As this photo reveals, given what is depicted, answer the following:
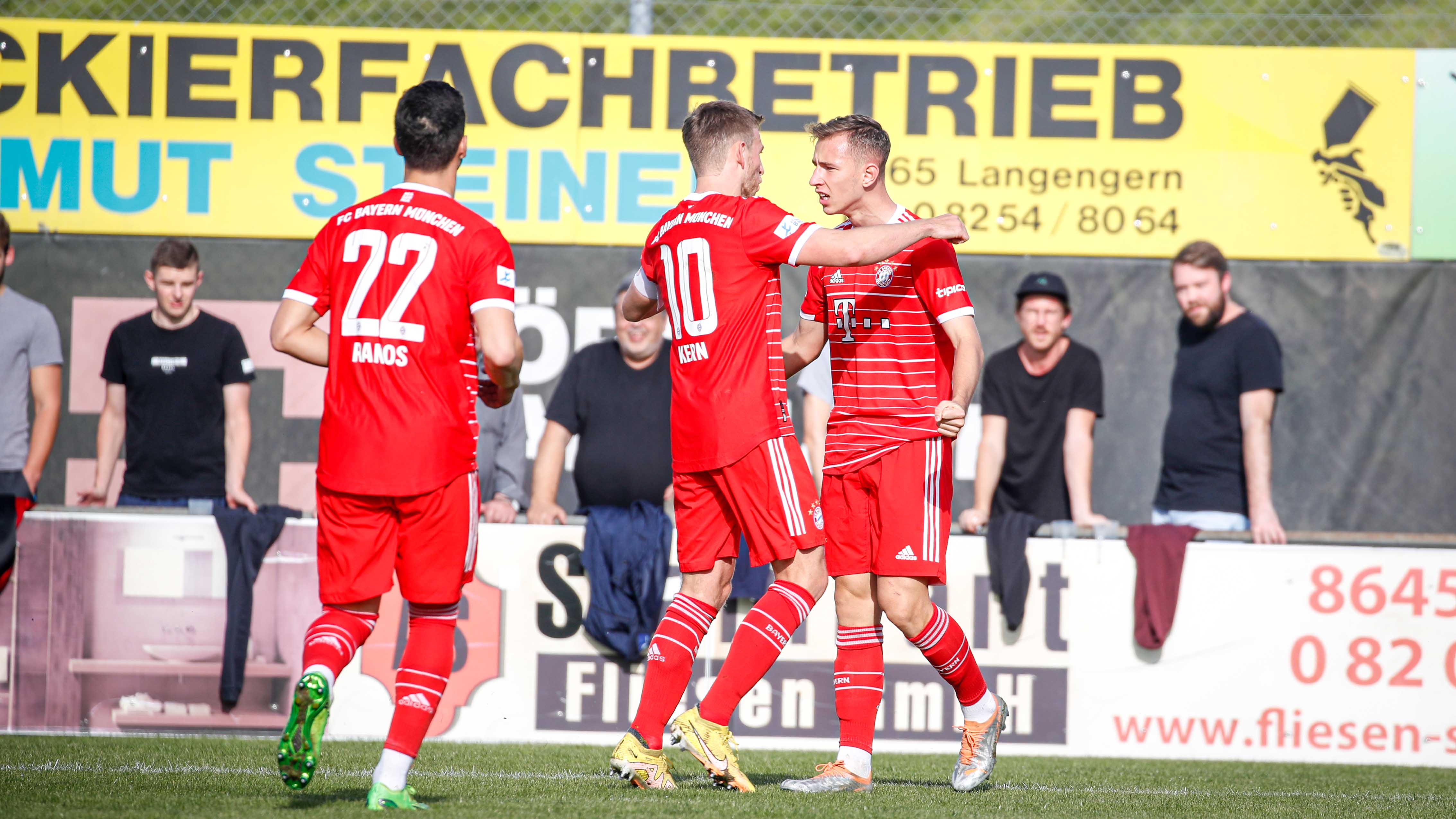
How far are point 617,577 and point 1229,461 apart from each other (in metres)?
3.14

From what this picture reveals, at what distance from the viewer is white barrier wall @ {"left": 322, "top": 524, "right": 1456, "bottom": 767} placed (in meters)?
6.10

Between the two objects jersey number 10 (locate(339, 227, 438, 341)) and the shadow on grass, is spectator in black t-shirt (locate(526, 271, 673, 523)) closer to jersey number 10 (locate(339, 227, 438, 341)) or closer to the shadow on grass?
the shadow on grass

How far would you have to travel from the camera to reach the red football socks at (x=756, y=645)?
4199mm

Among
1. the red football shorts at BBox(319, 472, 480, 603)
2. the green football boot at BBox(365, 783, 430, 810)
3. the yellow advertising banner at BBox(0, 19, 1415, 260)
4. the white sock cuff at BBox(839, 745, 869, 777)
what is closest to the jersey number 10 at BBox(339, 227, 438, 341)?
the red football shorts at BBox(319, 472, 480, 603)

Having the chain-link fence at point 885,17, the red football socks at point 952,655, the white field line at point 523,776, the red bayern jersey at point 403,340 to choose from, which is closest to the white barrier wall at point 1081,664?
the white field line at point 523,776

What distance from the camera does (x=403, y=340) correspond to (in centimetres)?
366

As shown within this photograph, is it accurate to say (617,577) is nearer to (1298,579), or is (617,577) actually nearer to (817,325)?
(817,325)

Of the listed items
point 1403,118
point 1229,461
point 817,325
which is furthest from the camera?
point 1403,118

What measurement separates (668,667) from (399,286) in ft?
4.87

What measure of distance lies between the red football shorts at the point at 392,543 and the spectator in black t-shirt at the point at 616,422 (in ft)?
9.29

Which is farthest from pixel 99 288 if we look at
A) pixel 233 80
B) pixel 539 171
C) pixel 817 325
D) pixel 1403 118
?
pixel 1403 118

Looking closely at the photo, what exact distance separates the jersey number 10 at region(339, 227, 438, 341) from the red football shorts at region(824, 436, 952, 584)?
1608 millimetres

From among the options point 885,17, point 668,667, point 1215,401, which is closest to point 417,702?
point 668,667

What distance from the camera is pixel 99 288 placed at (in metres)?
8.11
